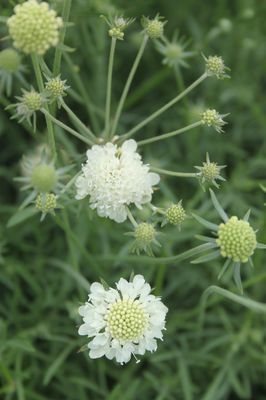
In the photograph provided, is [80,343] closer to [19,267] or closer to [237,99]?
[19,267]

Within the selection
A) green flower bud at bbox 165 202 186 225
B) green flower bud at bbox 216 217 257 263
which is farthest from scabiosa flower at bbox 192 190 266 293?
green flower bud at bbox 165 202 186 225

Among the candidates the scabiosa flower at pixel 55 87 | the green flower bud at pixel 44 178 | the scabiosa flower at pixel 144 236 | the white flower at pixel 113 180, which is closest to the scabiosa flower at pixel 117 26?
the scabiosa flower at pixel 55 87

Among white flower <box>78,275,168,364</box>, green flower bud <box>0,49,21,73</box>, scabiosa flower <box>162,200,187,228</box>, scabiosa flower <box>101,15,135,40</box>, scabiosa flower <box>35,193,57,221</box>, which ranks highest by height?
scabiosa flower <box>101,15,135,40</box>

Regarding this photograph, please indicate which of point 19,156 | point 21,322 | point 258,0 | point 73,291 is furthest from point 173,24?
point 21,322

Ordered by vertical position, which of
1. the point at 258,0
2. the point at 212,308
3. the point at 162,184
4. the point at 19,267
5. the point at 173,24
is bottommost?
the point at 19,267

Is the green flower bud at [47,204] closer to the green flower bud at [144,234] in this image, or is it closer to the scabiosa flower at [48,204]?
the scabiosa flower at [48,204]

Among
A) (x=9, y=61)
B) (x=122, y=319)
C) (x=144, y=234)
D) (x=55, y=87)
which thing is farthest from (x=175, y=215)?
(x=9, y=61)

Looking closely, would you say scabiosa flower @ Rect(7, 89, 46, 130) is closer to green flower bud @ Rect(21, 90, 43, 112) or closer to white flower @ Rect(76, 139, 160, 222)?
green flower bud @ Rect(21, 90, 43, 112)
